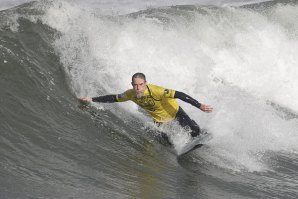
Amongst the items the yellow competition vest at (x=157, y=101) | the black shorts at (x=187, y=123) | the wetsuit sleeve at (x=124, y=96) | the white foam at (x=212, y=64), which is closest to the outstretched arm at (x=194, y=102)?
the yellow competition vest at (x=157, y=101)

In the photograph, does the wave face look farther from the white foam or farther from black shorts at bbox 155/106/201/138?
black shorts at bbox 155/106/201/138

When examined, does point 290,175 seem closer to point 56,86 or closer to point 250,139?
point 250,139

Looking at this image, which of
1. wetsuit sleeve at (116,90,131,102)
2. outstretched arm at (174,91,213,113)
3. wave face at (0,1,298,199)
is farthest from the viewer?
wetsuit sleeve at (116,90,131,102)

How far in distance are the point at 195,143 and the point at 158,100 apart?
0.86m

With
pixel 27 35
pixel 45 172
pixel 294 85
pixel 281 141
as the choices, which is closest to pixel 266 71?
pixel 294 85

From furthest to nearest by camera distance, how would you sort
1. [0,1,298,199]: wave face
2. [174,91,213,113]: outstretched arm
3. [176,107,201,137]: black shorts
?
[176,107,201,137]: black shorts, [174,91,213,113]: outstretched arm, [0,1,298,199]: wave face

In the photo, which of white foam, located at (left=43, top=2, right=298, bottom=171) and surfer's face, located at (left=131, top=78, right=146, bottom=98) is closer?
surfer's face, located at (left=131, top=78, right=146, bottom=98)

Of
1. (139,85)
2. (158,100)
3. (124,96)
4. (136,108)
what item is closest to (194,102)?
(158,100)

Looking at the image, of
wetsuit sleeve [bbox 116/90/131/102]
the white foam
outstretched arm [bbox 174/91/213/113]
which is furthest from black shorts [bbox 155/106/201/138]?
wetsuit sleeve [bbox 116/90/131/102]

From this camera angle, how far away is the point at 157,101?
8.44m

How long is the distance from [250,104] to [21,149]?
7.27 metres

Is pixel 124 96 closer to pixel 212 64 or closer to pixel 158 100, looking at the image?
pixel 158 100

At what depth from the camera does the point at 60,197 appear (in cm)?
553

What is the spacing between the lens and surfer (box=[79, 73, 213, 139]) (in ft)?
26.4
